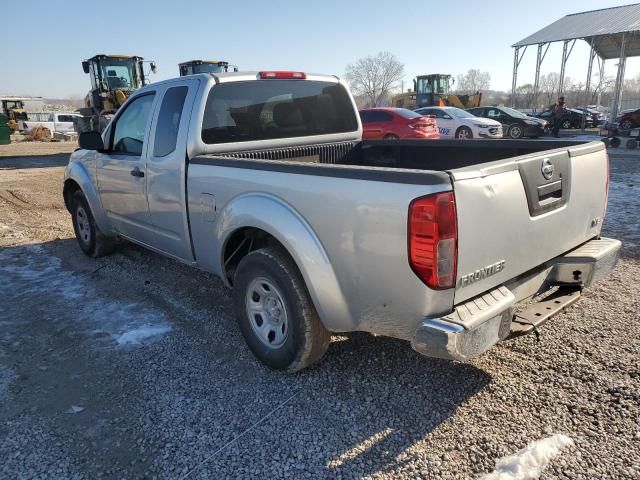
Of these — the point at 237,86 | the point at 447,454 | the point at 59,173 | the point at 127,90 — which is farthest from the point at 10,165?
the point at 447,454

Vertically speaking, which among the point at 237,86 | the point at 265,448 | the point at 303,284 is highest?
the point at 237,86

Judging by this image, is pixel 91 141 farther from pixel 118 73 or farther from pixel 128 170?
pixel 118 73

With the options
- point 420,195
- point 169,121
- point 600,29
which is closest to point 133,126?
point 169,121

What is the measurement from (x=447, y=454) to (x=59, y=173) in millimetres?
14505

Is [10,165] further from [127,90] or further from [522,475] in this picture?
[522,475]

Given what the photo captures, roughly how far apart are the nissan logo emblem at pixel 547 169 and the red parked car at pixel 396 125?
12.0m

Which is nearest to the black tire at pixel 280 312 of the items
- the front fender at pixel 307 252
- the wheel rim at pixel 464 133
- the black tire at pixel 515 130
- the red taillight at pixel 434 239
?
the front fender at pixel 307 252

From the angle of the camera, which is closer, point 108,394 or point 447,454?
point 447,454

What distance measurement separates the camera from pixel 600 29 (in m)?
25.4

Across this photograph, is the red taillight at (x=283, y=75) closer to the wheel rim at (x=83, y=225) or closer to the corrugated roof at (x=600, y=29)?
the wheel rim at (x=83, y=225)

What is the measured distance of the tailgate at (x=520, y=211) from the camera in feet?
7.72

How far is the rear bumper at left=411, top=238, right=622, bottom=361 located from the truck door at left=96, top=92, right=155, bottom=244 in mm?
3049

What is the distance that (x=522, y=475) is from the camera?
2291 mm

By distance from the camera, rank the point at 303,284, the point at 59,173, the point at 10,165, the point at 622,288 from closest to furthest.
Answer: the point at 303,284 < the point at 622,288 < the point at 59,173 < the point at 10,165
